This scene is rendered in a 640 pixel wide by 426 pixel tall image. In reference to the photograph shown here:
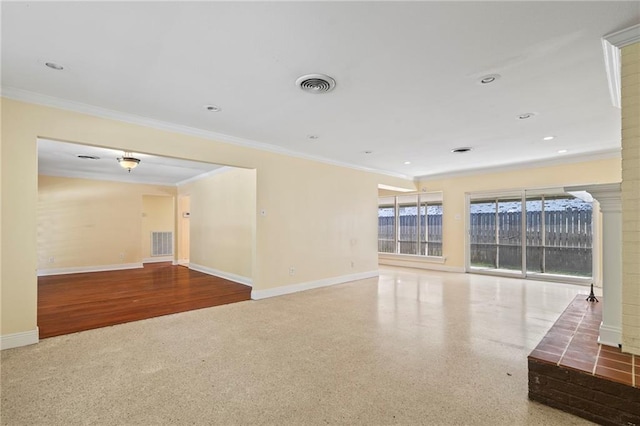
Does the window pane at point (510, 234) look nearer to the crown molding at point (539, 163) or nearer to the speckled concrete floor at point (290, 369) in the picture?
the crown molding at point (539, 163)

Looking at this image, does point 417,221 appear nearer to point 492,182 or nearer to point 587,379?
point 492,182

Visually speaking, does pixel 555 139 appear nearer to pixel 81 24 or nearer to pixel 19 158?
pixel 81 24

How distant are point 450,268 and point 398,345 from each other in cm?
547

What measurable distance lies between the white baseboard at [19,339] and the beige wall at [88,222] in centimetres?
541

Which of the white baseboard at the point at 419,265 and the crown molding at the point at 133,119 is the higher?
the crown molding at the point at 133,119

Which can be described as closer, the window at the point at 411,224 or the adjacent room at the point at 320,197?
the adjacent room at the point at 320,197

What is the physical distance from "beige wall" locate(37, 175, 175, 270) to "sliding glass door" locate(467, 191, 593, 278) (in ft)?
30.2

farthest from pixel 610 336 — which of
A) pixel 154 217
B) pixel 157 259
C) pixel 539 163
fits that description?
pixel 154 217

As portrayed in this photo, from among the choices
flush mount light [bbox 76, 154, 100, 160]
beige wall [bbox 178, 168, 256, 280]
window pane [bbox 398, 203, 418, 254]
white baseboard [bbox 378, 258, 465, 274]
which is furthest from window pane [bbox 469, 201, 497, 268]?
flush mount light [bbox 76, 154, 100, 160]

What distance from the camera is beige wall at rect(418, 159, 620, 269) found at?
580 centimetres

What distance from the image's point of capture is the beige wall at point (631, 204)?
2.02m

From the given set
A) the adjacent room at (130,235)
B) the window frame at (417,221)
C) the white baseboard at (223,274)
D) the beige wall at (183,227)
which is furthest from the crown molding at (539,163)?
the beige wall at (183,227)

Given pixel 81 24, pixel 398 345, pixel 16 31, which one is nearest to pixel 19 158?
pixel 16 31

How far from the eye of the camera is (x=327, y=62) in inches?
97.6
